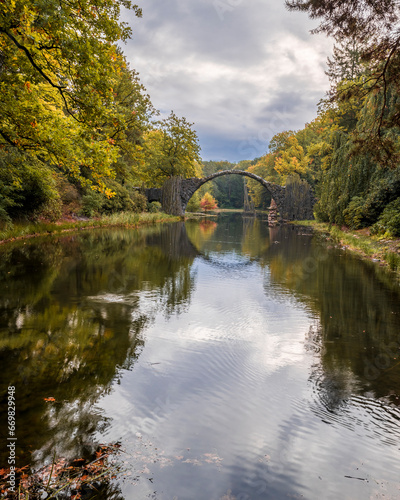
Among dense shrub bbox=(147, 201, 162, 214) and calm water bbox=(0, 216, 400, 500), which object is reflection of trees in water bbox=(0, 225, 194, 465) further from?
dense shrub bbox=(147, 201, 162, 214)

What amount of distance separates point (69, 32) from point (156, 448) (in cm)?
827

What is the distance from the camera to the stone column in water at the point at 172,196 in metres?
39.9

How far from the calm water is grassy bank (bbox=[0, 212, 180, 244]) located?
7.29m

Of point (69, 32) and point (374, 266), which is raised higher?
point (69, 32)

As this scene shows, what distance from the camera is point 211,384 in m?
3.89

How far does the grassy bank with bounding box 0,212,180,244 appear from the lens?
48.7 feet

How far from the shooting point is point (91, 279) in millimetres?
9008

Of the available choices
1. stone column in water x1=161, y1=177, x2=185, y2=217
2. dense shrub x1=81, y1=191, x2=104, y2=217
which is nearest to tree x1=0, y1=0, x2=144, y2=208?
dense shrub x1=81, y1=191, x2=104, y2=217

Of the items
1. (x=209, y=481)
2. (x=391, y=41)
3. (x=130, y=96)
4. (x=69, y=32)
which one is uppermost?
(x=130, y=96)

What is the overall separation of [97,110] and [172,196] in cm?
3268

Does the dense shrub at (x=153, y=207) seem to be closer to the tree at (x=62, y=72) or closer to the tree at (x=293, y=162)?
the tree at (x=293, y=162)

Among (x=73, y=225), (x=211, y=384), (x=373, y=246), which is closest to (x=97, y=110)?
(x=211, y=384)

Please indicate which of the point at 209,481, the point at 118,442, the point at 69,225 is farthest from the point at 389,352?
the point at 69,225

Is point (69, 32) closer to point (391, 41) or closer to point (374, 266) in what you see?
point (391, 41)
